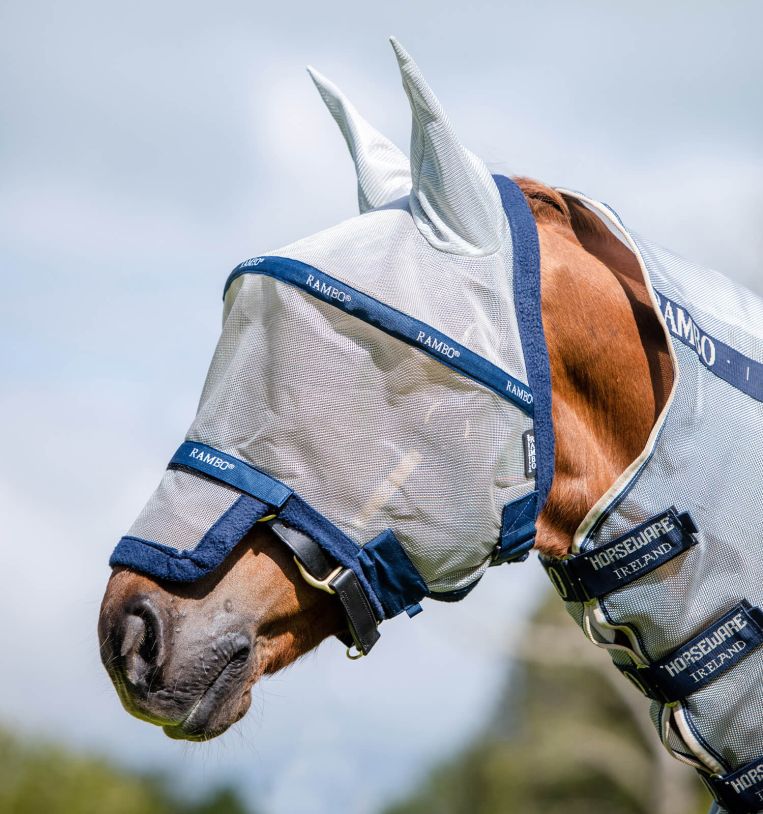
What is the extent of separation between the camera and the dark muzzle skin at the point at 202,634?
2061mm

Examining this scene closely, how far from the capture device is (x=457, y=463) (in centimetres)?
213

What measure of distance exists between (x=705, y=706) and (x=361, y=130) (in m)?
1.71

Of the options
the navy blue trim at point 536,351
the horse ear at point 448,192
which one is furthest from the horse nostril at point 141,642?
the horse ear at point 448,192

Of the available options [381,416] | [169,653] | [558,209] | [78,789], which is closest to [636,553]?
[381,416]

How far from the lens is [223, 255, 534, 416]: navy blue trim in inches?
83.0

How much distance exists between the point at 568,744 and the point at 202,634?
1945 cm

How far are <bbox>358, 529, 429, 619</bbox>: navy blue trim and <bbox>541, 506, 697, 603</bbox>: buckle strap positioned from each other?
36 cm

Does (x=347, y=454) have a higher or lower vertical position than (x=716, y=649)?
higher

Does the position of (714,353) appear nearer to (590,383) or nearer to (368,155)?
(590,383)

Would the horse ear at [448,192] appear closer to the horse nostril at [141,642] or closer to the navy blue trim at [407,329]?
the navy blue trim at [407,329]

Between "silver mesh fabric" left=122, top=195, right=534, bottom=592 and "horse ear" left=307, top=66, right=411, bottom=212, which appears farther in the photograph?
"horse ear" left=307, top=66, right=411, bottom=212

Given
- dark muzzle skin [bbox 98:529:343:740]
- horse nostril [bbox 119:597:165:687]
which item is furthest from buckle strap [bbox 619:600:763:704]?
horse nostril [bbox 119:597:165:687]

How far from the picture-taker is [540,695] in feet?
72.3

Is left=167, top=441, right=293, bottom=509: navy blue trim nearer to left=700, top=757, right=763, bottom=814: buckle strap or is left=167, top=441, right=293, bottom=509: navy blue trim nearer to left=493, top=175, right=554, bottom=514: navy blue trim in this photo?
left=493, top=175, right=554, bottom=514: navy blue trim
